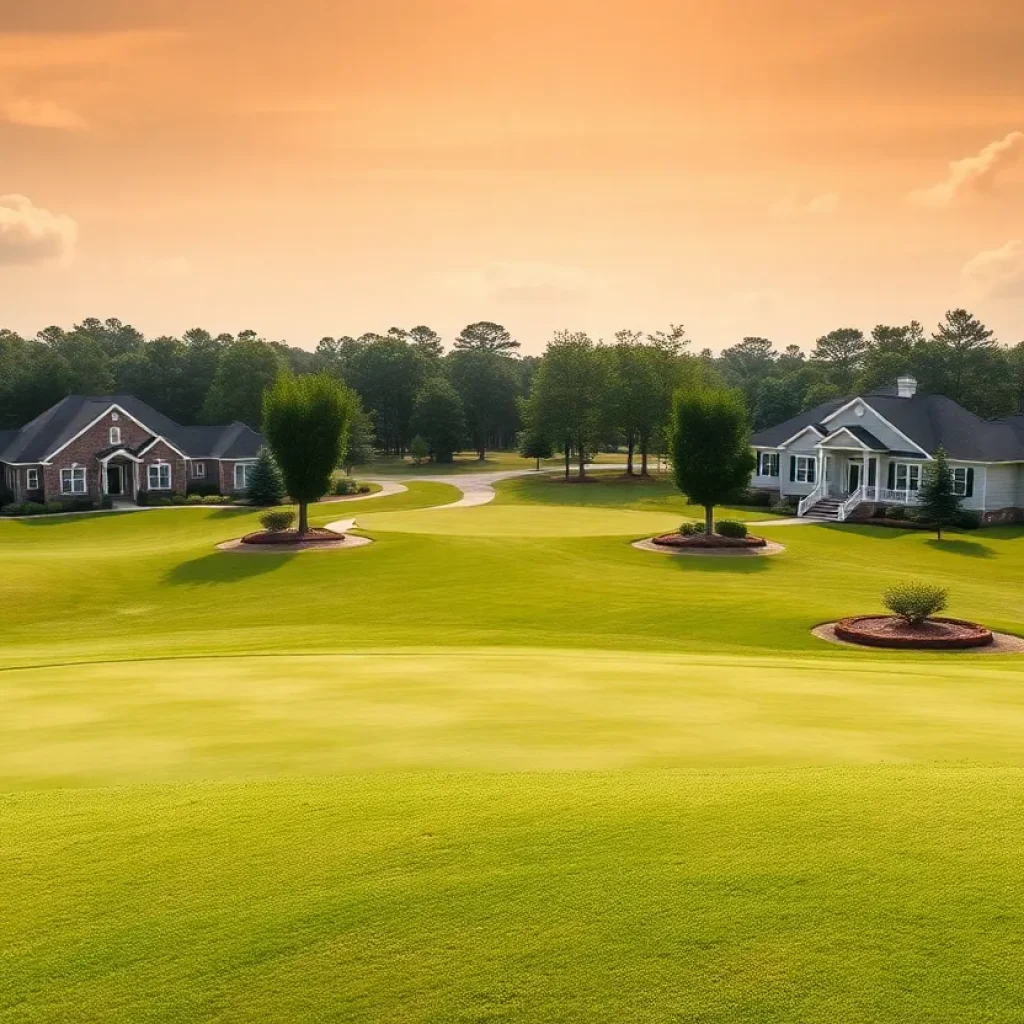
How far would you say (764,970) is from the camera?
568 centimetres

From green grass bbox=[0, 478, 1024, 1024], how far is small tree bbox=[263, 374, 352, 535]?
24357 mm

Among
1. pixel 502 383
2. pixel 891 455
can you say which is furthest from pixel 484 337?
pixel 891 455

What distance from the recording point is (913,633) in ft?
83.6

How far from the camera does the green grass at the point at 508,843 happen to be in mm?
5613

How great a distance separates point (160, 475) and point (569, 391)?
108 feet

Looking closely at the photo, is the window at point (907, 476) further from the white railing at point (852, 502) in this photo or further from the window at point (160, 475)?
the window at point (160, 475)

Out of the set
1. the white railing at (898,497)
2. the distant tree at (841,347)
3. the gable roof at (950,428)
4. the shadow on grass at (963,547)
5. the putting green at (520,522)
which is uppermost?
the distant tree at (841,347)

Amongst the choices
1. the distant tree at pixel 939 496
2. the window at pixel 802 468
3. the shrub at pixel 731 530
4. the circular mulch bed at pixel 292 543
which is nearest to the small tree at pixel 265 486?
the circular mulch bed at pixel 292 543

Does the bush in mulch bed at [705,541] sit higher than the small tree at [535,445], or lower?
lower

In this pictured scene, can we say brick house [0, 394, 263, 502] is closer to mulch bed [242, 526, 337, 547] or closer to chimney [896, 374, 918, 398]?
mulch bed [242, 526, 337, 547]

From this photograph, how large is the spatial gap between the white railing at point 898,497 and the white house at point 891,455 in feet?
0.09

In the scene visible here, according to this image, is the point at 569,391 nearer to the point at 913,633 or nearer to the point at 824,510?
the point at 824,510

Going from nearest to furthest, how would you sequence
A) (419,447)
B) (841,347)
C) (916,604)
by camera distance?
(916,604), (419,447), (841,347)

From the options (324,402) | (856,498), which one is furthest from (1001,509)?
(324,402)
